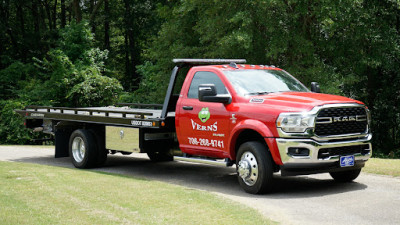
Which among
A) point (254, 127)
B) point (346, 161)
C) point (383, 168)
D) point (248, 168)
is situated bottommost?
point (383, 168)

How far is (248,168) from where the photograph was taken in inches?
370

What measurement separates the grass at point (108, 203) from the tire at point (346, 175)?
282 centimetres

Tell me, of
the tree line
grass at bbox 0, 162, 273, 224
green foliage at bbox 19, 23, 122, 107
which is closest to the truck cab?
grass at bbox 0, 162, 273, 224

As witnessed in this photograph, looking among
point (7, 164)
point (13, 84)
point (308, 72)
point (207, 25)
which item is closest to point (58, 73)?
point (13, 84)

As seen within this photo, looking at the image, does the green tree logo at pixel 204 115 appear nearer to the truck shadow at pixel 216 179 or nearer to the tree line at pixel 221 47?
the truck shadow at pixel 216 179

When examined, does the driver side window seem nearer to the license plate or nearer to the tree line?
the license plate

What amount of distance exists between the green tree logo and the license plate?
252cm

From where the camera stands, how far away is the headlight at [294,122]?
8828 mm

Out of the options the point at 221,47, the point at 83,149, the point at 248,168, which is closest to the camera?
the point at 248,168

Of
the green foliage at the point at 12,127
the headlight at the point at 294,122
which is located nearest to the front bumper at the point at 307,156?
the headlight at the point at 294,122

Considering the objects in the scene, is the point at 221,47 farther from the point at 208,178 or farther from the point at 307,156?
the point at 307,156

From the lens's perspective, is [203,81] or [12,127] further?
[12,127]

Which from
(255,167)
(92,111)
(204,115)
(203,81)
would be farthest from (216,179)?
(92,111)

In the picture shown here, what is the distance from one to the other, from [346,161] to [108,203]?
3.95 metres
